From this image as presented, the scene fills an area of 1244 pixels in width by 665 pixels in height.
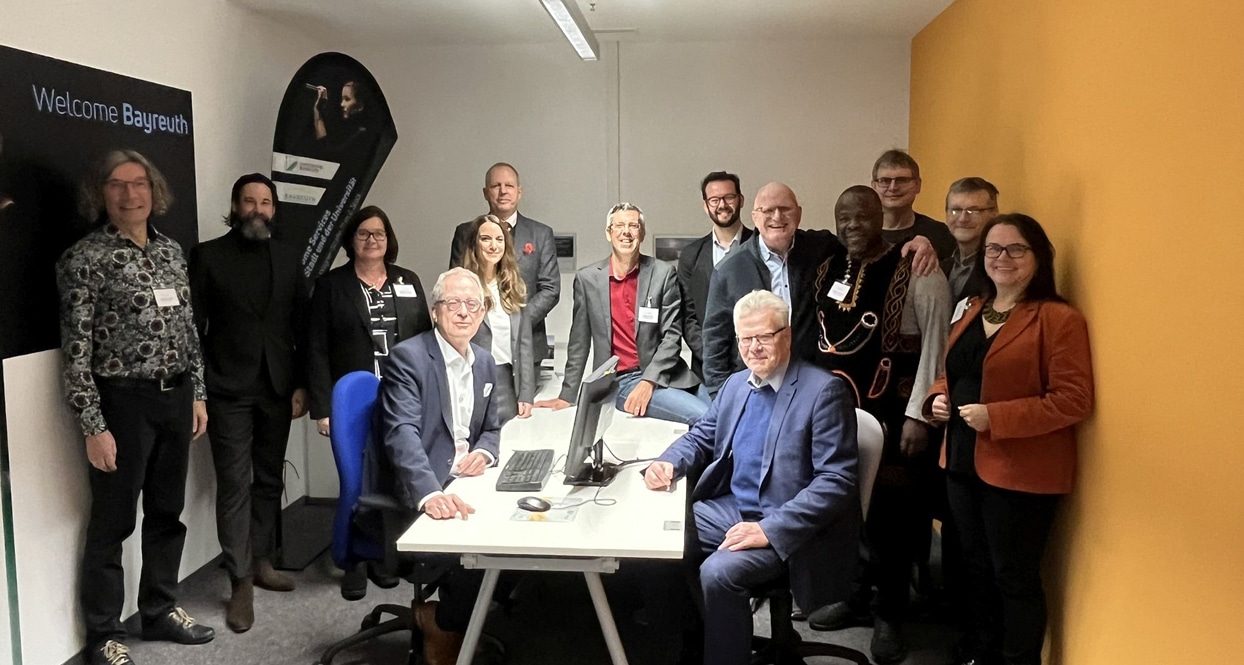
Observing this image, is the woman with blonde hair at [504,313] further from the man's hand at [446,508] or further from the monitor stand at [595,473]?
the man's hand at [446,508]

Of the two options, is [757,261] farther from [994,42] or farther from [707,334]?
[994,42]

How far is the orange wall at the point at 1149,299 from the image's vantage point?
196 centimetres

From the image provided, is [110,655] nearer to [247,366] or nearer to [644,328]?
[247,366]

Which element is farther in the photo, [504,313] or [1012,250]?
[504,313]

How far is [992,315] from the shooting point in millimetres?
2766

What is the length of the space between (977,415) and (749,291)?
108 centimetres

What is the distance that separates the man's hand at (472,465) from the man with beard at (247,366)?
4.12 ft

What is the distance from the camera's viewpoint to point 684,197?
5465 millimetres

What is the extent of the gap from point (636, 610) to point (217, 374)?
199cm

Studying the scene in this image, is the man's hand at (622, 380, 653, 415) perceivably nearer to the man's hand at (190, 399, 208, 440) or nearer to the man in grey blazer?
the man in grey blazer

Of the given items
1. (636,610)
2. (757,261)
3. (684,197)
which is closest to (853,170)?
(684,197)

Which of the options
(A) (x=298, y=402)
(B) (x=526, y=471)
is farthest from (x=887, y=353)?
(A) (x=298, y=402)

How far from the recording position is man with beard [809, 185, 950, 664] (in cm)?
305

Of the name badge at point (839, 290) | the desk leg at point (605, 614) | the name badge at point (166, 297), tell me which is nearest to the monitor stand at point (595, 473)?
the desk leg at point (605, 614)
